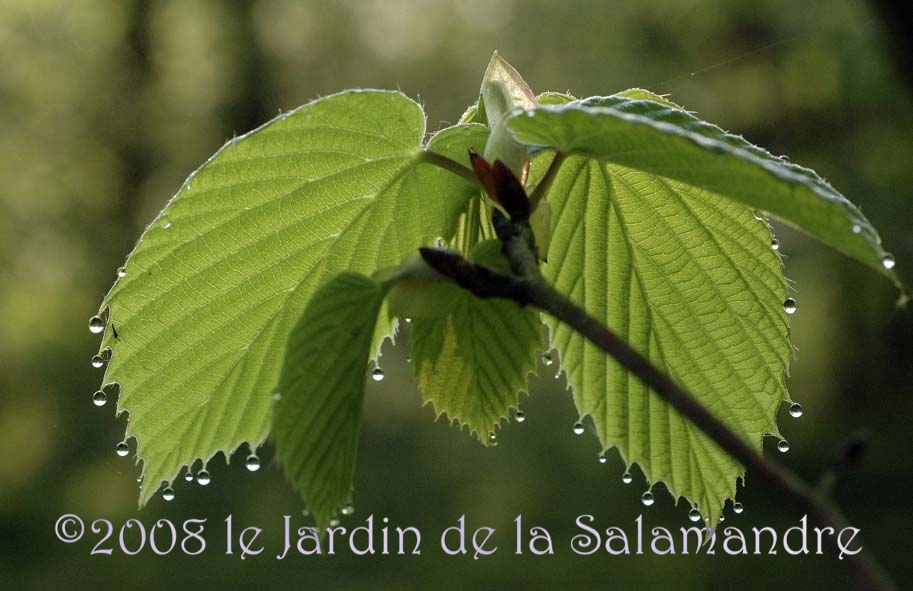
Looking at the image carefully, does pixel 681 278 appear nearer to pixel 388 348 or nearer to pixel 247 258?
pixel 247 258

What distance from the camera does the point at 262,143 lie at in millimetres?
488

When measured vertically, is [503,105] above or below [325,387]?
above

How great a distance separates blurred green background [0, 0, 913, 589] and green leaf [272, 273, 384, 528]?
2.30m

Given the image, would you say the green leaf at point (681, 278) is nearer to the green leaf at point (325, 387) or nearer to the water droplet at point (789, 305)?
the water droplet at point (789, 305)

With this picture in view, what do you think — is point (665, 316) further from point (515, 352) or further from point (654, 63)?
point (654, 63)

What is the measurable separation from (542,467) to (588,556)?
103cm

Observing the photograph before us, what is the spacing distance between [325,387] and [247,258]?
0.14 meters

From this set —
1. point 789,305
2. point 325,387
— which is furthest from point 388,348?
point 325,387

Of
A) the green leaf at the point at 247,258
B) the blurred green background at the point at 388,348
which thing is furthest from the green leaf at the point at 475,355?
the blurred green background at the point at 388,348

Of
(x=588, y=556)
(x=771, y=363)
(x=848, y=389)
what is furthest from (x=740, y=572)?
(x=771, y=363)

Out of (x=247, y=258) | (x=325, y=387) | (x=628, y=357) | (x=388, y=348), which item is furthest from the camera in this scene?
(x=388, y=348)

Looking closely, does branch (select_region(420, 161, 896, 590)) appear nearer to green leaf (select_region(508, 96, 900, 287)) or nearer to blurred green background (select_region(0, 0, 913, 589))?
green leaf (select_region(508, 96, 900, 287))

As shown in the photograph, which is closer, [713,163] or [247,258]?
[713,163]

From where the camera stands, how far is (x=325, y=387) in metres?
0.40
